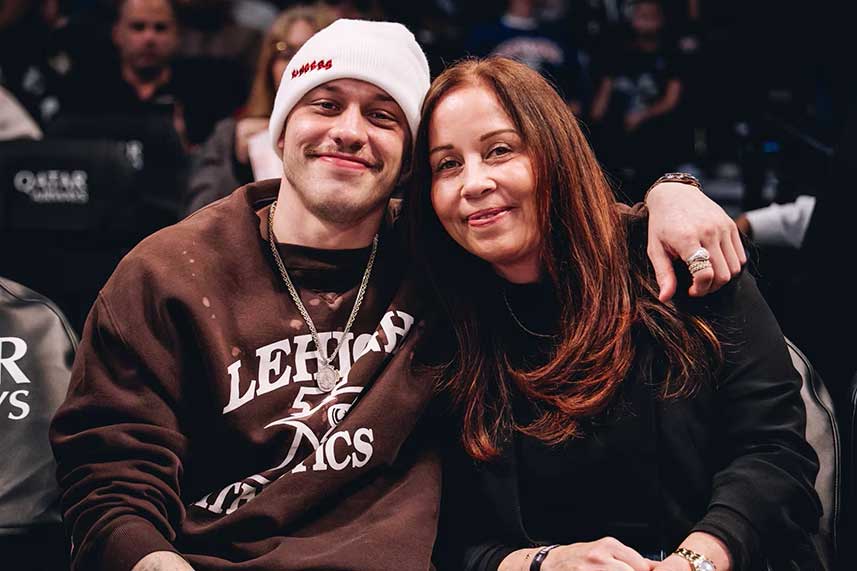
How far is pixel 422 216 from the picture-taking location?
201 centimetres

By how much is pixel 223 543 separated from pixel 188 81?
122 inches

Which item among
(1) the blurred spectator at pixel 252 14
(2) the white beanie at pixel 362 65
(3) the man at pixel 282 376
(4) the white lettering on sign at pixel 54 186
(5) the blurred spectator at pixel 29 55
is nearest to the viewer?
(3) the man at pixel 282 376

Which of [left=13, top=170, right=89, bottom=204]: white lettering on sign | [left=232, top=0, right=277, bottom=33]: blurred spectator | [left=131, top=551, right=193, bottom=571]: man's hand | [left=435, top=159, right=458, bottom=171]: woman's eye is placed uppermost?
[left=435, top=159, right=458, bottom=171]: woman's eye

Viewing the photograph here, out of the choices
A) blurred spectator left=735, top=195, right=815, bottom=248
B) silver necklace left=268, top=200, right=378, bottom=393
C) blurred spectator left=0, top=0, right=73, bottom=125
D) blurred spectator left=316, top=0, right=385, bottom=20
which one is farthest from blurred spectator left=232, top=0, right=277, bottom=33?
silver necklace left=268, top=200, right=378, bottom=393

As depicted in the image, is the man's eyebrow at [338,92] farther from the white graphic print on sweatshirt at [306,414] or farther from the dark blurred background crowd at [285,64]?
the dark blurred background crowd at [285,64]

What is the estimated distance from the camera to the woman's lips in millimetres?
1879

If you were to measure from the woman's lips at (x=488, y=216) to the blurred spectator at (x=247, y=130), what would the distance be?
58.5 inches

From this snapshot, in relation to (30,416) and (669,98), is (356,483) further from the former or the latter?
(669,98)

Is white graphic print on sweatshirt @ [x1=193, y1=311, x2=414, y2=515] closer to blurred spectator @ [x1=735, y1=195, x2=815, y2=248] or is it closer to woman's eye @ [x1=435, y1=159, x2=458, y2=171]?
woman's eye @ [x1=435, y1=159, x2=458, y2=171]

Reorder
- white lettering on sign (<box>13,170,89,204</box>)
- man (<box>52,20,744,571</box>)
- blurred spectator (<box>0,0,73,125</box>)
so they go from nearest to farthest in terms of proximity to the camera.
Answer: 1. man (<box>52,20,744,571</box>)
2. white lettering on sign (<box>13,170,89,204</box>)
3. blurred spectator (<box>0,0,73,125</box>)

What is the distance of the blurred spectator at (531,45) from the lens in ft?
16.1

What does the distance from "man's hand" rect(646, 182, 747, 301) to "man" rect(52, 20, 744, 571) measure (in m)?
0.03

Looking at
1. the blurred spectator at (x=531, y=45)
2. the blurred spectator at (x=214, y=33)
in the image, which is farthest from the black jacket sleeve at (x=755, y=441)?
the blurred spectator at (x=214, y=33)

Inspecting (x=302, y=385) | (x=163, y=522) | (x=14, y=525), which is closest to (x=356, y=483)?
(x=302, y=385)
